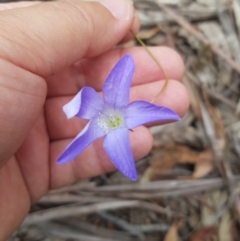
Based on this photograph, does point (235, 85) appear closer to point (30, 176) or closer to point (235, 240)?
point (235, 240)

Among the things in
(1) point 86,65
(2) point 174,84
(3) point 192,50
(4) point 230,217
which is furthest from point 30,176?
(3) point 192,50

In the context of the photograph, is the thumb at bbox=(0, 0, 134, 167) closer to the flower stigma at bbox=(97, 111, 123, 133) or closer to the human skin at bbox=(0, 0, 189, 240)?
the human skin at bbox=(0, 0, 189, 240)

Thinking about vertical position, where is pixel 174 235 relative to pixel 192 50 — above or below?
below

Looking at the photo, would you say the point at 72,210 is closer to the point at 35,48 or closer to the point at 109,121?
the point at 109,121

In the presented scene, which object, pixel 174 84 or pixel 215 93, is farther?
pixel 215 93

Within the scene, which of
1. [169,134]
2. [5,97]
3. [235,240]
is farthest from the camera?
[169,134]

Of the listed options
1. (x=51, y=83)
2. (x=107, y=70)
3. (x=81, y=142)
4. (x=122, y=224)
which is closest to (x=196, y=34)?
(x=107, y=70)

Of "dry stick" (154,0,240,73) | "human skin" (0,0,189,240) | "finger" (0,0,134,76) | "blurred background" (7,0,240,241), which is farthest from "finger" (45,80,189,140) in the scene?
"dry stick" (154,0,240,73)
